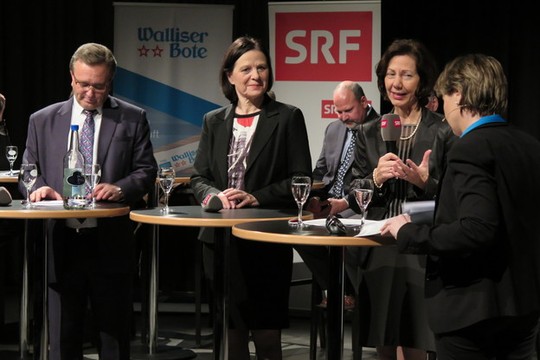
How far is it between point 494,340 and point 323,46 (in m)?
5.25

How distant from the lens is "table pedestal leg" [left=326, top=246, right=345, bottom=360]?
10.8 ft

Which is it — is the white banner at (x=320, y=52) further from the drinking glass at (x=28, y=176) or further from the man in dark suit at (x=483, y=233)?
the man in dark suit at (x=483, y=233)

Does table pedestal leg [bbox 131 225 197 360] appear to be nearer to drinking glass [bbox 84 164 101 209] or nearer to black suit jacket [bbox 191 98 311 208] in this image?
black suit jacket [bbox 191 98 311 208]

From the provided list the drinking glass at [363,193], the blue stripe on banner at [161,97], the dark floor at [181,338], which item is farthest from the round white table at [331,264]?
the blue stripe on banner at [161,97]

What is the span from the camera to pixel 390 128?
370cm

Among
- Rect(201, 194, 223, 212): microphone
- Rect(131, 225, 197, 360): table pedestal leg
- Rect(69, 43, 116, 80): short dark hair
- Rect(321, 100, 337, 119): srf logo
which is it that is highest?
Rect(69, 43, 116, 80): short dark hair

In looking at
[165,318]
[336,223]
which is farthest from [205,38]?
[336,223]

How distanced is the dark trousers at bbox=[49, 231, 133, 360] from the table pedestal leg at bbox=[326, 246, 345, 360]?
1.26 metres

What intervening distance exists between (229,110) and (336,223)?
1.36 meters

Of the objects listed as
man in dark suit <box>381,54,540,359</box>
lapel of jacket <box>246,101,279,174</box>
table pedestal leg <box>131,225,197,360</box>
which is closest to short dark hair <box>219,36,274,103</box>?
lapel of jacket <box>246,101,279,174</box>

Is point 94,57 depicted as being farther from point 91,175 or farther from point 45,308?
point 45,308

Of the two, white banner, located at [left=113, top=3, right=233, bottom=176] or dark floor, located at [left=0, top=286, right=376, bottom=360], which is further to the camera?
white banner, located at [left=113, top=3, right=233, bottom=176]

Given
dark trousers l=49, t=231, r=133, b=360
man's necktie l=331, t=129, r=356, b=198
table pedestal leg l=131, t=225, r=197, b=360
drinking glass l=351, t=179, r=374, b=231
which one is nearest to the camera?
drinking glass l=351, t=179, r=374, b=231

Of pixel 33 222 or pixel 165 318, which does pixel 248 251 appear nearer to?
pixel 33 222
